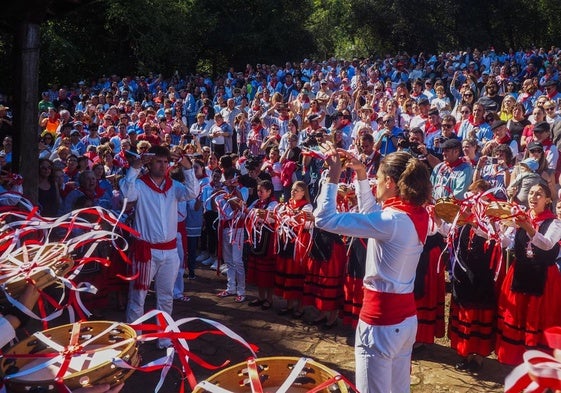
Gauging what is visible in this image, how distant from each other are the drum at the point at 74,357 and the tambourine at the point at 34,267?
1.30 feet

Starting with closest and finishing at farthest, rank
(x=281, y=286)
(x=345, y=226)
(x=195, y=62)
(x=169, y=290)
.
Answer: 1. (x=345, y=226)
2. (x=169, y=290)
3. (x=281, y=286)
4. (x=195, y=62)

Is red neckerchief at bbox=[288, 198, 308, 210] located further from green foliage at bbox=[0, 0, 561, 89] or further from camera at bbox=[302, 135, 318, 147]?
green foliage at bbox=[0, 0, 561, 89]

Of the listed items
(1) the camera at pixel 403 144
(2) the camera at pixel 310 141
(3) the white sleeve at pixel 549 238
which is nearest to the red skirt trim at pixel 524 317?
(3) the white sleeve at pixel 549 238

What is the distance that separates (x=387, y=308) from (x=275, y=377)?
82 centimetres

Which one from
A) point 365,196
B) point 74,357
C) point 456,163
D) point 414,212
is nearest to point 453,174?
point 456,163

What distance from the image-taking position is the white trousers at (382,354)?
3381mm

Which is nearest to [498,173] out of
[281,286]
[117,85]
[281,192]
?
[281,286]

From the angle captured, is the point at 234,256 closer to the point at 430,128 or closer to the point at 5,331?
the point at 430,128

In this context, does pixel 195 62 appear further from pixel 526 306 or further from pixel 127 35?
pixel 526 306

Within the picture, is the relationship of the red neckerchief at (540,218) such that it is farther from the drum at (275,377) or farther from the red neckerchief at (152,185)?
the red neckerchief at (152,185)

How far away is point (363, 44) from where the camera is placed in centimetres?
3797

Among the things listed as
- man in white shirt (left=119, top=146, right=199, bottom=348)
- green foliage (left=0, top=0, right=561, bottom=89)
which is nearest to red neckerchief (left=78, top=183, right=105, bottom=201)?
man in white shirt (left=119, top=146, right=199, bottom=348)

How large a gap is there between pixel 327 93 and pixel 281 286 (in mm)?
9330

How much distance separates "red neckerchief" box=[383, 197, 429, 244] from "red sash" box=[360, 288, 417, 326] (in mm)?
374
